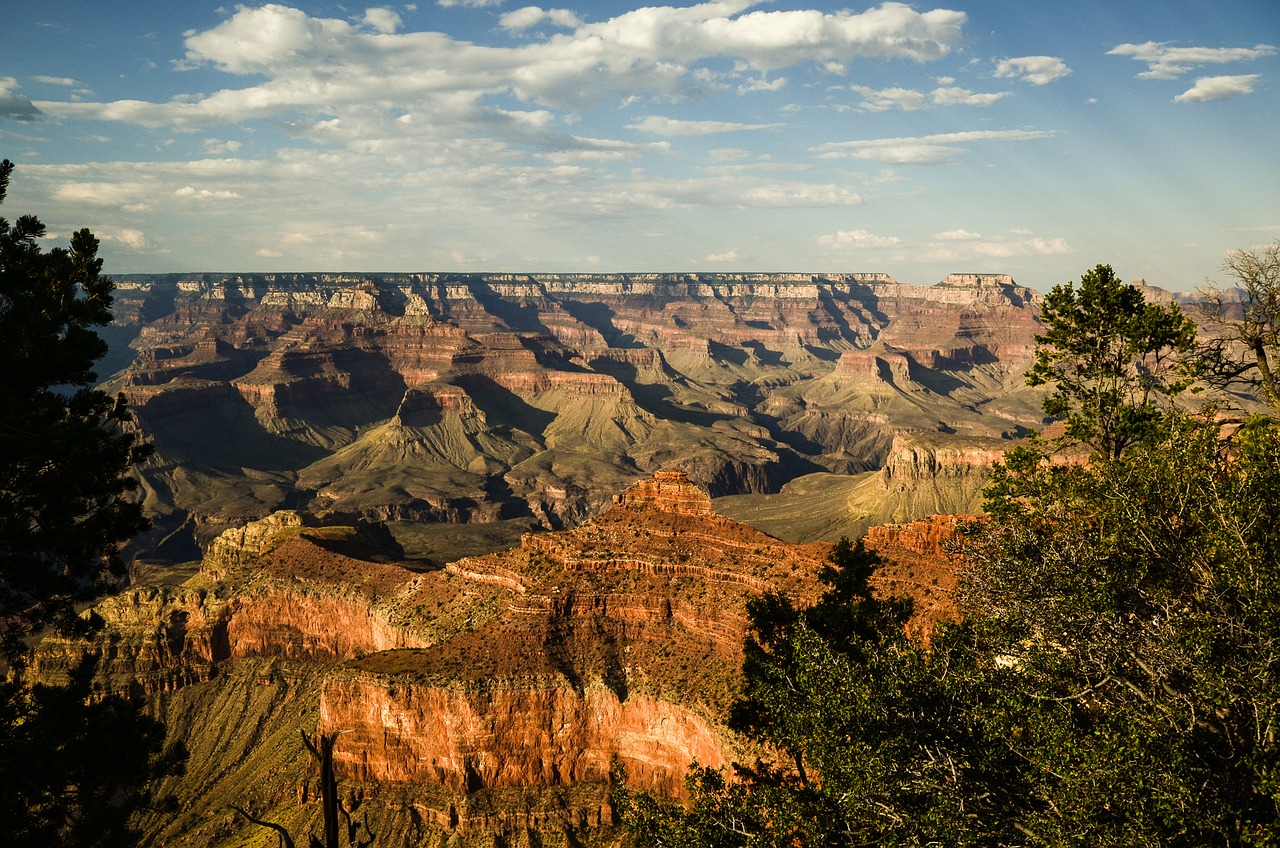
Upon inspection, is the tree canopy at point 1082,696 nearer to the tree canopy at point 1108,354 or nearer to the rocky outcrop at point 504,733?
the tree canopy at point 1108,354

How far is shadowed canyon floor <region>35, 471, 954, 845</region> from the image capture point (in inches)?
2434

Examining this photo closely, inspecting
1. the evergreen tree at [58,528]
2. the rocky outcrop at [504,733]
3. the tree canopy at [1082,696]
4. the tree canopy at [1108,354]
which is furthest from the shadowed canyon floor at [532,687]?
the evergreen tree at [58,528]

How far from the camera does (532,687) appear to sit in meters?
63.7

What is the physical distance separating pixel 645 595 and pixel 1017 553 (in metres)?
42.7

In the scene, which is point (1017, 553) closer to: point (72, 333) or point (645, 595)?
point (72, 333)

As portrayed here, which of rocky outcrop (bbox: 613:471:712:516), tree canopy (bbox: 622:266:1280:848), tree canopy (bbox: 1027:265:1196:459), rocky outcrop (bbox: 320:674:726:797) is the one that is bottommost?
rocky outcrop (bbox: 320:674:726:797)

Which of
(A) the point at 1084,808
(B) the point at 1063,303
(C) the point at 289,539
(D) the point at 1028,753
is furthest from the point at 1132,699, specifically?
(C) the point at 289,539

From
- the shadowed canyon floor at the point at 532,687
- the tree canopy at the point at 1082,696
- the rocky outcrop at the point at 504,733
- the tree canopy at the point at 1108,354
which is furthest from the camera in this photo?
the rocky outcrop at the point at 504,733

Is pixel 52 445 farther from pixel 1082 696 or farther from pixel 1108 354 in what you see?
pixel 1108 354

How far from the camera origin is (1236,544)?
23.3 meters

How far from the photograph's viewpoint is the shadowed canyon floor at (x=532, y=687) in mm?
61812

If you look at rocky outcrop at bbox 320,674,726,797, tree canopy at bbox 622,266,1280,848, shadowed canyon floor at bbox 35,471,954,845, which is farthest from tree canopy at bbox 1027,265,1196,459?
rocky outcrop at bbox 320,674,726,797

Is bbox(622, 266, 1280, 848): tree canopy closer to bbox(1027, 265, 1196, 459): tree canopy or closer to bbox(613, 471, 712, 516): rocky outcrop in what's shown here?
bbox(1027, 265, 1196, 459): tree canopy

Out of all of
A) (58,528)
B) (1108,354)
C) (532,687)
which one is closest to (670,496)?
(532,687)
